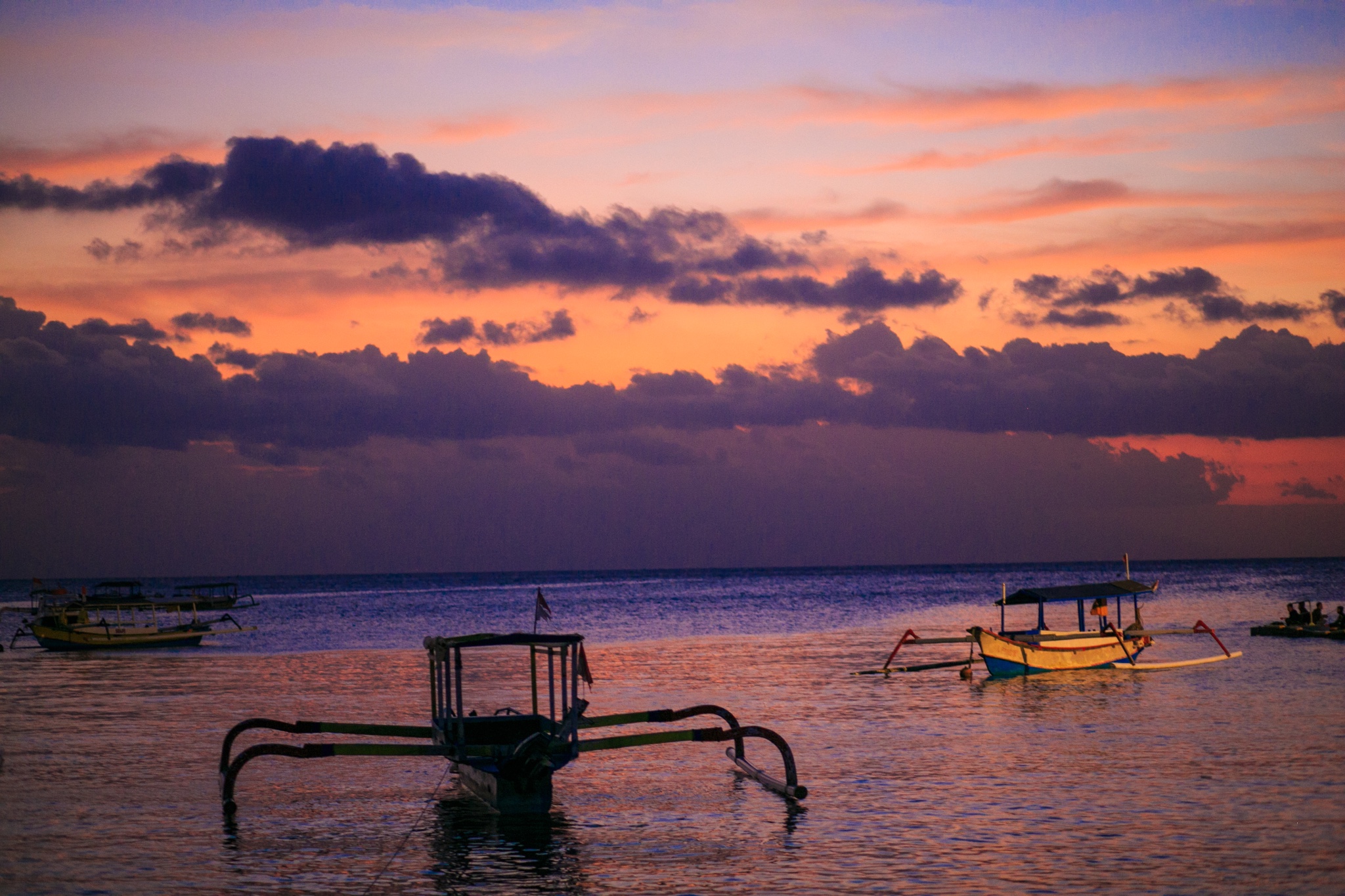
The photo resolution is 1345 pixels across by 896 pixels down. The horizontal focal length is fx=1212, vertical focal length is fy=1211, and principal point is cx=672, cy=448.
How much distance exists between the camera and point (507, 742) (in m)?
23.2

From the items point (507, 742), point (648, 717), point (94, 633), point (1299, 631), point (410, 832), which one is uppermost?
point (648, 717)

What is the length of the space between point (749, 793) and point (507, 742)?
473 centimetres

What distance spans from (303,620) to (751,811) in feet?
280

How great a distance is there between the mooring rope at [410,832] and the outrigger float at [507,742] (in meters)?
0.63

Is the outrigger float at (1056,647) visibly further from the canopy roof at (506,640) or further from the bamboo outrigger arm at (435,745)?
the canopy roof at (506,640)

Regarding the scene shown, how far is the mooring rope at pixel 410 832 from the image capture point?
17.0 metres

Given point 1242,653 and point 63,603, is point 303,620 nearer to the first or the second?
point 63,603

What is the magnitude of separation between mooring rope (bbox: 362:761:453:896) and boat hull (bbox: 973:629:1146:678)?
23.2 m

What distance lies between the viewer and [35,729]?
33156 mm

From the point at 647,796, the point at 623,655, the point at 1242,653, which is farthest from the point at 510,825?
the point at 1242,653

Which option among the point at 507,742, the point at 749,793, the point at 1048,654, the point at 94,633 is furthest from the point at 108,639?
the point at 749,793

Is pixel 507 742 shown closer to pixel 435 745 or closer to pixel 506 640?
pixel 435 745

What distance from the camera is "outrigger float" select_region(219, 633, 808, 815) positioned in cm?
2062

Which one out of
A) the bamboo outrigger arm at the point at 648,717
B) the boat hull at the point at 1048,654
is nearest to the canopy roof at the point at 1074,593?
the boat hull at the point at 1048,654
